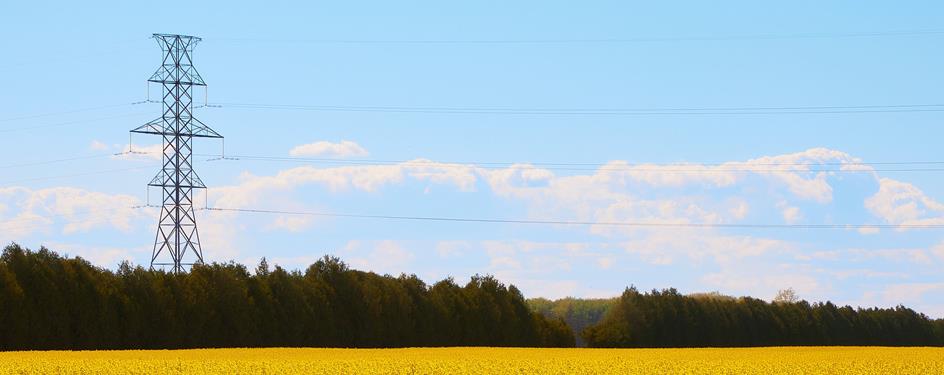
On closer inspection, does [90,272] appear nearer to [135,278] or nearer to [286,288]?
[135,278]

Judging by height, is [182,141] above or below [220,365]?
above

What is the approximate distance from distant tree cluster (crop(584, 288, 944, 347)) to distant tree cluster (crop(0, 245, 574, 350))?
16071 millimetres

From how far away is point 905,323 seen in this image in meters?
148

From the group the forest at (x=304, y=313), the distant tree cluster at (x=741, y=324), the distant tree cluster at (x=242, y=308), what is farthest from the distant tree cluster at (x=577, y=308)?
the distant tree cluster at (x=242, y=308)

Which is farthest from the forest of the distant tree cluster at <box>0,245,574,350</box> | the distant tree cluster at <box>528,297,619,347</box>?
the distant tree cluster at <box>528,297,619,347</box>

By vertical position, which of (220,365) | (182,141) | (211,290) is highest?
(182,141)

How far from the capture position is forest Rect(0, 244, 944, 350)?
68188mm

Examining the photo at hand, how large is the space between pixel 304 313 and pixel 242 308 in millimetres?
5076

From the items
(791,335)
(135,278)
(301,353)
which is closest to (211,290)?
(135,278)

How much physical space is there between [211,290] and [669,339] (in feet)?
178

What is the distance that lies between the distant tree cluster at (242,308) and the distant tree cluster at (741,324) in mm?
16071

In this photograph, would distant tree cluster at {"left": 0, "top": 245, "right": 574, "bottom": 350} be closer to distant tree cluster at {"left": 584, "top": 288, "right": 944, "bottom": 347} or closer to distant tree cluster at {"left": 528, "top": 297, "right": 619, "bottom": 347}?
distant tree cluster at {"left": 584, "top": 288, "right": 944, "bottom": 347}

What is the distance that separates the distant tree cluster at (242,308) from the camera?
67.8 meters

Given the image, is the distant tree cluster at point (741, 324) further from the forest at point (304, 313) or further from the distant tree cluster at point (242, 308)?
the distant tree cluster at point (242, 308)
